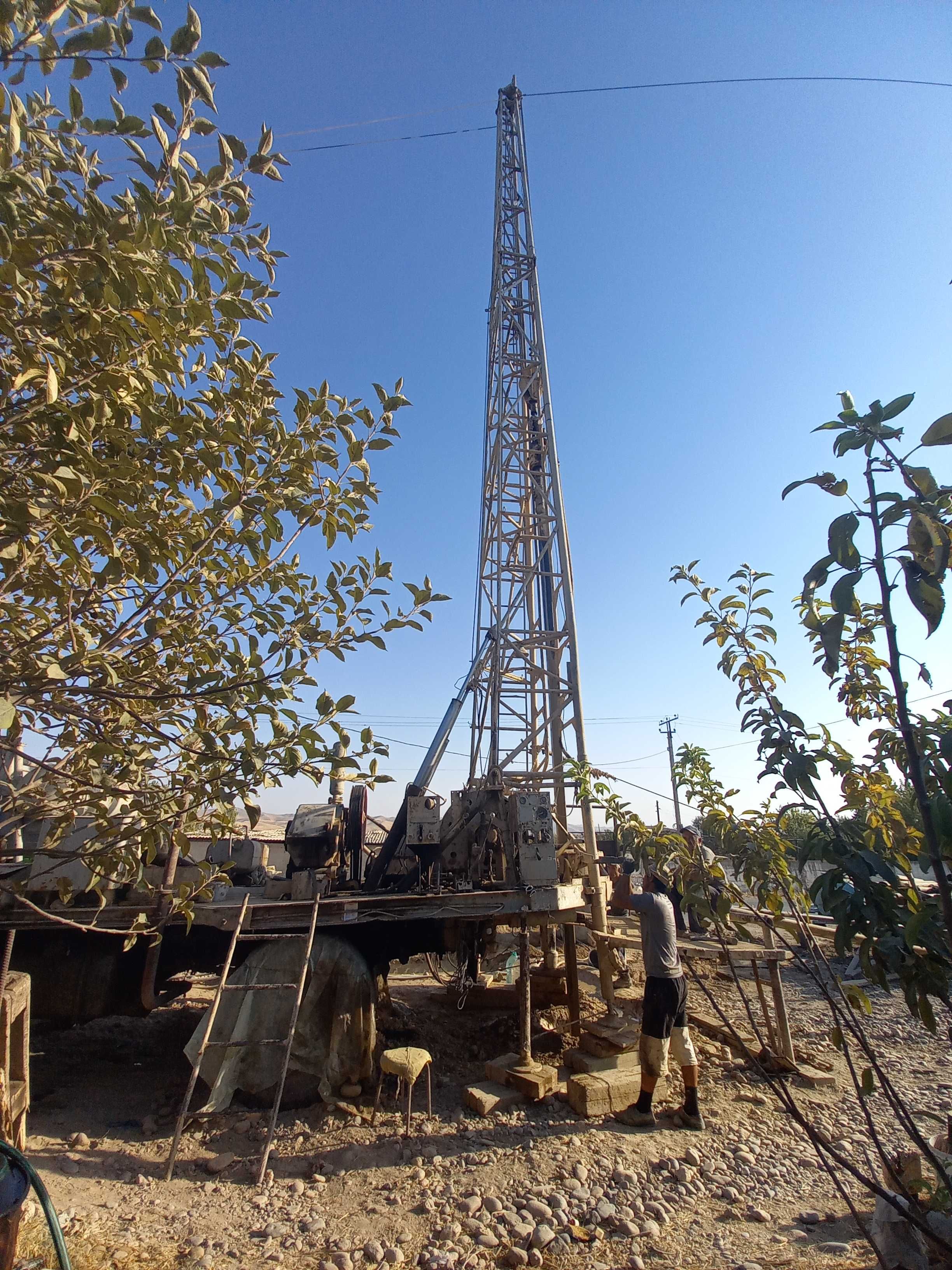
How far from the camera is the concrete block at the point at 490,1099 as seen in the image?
560 centimetres

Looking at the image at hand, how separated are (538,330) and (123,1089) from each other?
1418 cm

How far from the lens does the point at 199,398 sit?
2.66m

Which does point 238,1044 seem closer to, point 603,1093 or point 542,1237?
point 542,1237

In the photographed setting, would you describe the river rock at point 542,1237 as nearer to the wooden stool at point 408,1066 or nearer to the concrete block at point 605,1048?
the wooden stool at point 408,1066

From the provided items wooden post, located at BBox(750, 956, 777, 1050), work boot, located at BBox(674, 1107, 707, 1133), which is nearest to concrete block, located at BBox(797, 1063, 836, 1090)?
wooden post, located at BBox(750, 956, 777, 1050)

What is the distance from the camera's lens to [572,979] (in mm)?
7883

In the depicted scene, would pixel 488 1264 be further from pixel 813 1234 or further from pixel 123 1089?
pixel 123 1089

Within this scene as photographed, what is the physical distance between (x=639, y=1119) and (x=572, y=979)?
2589 mm

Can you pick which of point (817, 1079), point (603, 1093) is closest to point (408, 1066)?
point (603, 1093)

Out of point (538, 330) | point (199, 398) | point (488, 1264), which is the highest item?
point (538, 330)

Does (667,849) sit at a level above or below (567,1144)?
above

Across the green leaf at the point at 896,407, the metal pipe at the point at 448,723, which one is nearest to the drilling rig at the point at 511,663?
the metal pipe at the point at 448,723

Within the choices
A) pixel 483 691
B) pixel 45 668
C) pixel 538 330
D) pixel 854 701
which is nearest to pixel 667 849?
pixel 854 701

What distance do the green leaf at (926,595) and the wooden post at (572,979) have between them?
22.9 ft
